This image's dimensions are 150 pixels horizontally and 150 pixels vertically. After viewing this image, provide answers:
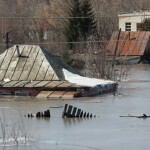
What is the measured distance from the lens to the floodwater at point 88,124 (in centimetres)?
1841

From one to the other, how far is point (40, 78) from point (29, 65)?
41.0 inches

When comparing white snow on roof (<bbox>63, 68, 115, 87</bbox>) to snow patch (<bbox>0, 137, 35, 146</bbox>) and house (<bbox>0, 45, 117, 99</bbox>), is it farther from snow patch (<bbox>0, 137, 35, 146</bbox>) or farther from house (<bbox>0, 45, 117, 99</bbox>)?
snow patch (<bbox>0, 137, 35, 146</bbox>)

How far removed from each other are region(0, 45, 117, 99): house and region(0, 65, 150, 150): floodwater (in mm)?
714

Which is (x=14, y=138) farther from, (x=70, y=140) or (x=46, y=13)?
(x=46, y=13)

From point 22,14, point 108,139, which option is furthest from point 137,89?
point 22,14

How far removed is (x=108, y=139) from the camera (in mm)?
19219

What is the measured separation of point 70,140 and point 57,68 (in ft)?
46.8

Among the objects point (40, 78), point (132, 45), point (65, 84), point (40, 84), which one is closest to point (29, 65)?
point (40, 78)

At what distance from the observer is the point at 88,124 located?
72.4ft

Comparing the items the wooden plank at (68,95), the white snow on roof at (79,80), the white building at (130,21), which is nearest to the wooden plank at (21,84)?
the white snow on roof at (79,80)

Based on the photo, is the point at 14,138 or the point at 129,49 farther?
the point at 129,49

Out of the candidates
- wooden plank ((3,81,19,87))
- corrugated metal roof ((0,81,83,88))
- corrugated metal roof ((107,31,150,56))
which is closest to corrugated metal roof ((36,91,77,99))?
corrugated metal roof ((0,81,83,88))

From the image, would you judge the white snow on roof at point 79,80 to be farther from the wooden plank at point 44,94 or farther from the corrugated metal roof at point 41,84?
the wooden plank at point 44,94

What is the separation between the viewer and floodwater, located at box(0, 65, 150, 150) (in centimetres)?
1841
